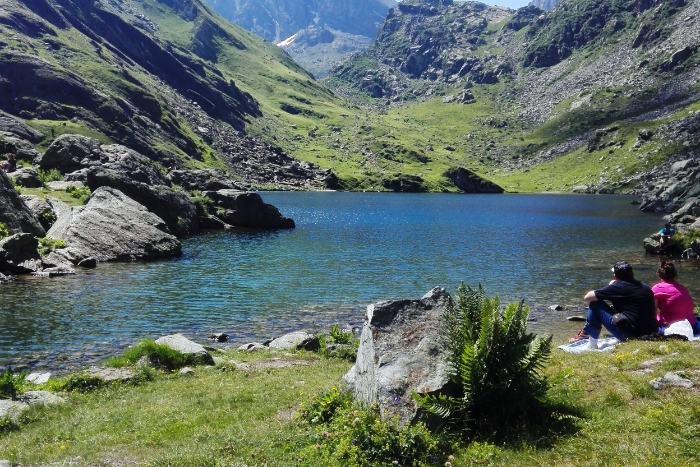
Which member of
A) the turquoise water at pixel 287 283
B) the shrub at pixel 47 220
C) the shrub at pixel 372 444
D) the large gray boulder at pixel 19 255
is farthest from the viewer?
the shrub at pixel 47 220

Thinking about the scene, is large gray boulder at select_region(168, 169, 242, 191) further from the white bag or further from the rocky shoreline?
the white bag

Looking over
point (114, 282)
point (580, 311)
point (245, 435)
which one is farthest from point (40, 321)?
point (580, 311)

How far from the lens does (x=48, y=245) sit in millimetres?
51375

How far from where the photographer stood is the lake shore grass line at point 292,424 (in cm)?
940

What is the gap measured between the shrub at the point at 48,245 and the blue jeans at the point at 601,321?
49749 millimetres

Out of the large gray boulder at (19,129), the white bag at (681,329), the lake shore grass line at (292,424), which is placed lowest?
the lake shore grass line at (292,424)

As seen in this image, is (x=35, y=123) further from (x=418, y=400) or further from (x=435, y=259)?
(x=418, y=400)

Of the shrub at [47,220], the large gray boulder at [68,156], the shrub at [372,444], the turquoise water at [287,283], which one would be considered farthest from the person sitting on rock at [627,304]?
the large gray boulder at [68,156]

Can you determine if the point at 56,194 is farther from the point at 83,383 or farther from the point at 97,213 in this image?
the point at 83,383

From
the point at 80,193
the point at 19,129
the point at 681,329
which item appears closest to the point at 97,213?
the point at 80,193

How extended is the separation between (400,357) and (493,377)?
210 cm

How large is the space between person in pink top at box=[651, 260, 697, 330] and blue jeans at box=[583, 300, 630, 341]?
2.20 metres

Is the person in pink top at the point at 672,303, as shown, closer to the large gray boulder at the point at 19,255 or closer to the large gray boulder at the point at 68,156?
the large gray boulder at the point at 19,255

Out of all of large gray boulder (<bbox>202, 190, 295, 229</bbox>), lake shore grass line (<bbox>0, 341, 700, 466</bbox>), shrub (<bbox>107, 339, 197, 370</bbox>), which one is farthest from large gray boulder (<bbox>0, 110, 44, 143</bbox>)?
lake shore grass line (<bbox>0, 341, 700, 466</bbox>)
